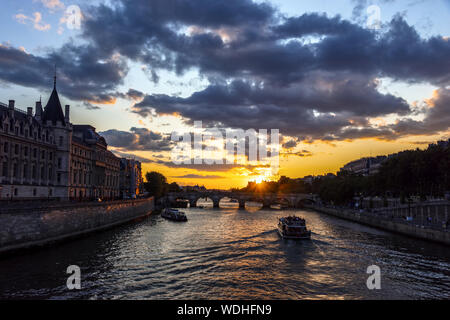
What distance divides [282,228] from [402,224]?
20.5 meters

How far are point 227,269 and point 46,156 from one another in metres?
45.4

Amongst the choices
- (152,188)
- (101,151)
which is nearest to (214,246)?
(101,151)

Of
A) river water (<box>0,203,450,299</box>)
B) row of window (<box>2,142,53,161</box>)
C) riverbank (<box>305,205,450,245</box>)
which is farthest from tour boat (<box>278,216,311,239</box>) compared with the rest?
row of window (<box>2,142,53,161</box>)

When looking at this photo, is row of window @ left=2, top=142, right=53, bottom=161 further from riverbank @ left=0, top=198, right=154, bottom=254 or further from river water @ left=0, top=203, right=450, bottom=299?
river water @ left=0, top=203, right=450, bottom=299

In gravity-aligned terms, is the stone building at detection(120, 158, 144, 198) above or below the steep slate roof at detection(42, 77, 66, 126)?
below

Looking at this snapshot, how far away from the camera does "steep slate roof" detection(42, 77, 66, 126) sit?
67438mm

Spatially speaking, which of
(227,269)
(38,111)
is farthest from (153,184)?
(227,269)

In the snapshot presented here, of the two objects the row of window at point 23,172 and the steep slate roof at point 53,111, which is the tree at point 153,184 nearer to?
the steep slate roof at point 53,111

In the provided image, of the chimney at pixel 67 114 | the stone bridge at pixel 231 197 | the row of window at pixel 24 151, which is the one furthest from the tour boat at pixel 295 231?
the stone bridge at pixel 231 197

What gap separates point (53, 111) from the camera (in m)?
68.0

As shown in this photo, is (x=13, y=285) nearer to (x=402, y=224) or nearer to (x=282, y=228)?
(x=282, y=228)

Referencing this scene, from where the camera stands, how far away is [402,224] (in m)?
58.7

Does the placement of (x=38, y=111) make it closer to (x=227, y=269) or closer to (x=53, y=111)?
(x=53, y=111)
